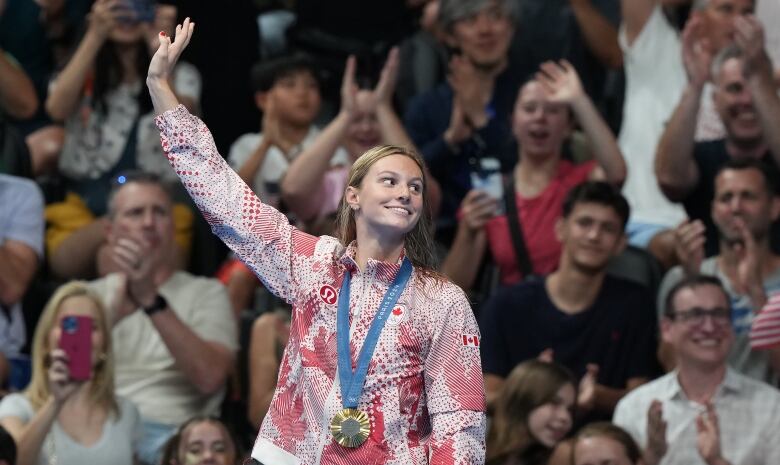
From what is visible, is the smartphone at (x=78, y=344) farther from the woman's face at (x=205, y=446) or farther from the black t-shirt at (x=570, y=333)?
the black t-shirt at (x=570, y=333)

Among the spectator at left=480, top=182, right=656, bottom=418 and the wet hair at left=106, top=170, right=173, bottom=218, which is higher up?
the wet hair at left=106, top=170, right=173, bottom=218

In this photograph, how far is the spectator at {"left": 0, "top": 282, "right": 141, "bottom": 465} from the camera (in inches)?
270

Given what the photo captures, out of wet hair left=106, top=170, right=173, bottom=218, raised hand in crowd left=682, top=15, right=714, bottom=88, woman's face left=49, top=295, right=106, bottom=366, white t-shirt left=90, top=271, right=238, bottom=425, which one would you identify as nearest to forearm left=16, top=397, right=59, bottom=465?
woman's face left=49, top=295, right=106, bottom=366

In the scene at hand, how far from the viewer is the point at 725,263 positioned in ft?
25.3

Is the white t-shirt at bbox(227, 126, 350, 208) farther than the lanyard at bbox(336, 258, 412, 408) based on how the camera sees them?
Yes

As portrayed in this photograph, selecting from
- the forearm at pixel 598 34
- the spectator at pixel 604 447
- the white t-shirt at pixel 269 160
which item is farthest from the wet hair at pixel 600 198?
the forearm at pixel 598 34

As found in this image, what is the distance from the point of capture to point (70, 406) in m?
7.18

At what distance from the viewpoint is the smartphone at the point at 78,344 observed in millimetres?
6965

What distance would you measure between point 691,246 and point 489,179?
3.93ft

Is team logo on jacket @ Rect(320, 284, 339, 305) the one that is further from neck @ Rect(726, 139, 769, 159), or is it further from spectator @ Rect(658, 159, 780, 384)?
neck @ Rect(726, 139, 769, 159)

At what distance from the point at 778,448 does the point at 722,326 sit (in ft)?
1.87

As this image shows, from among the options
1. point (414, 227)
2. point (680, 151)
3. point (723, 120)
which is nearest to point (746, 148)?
point (723, 120)

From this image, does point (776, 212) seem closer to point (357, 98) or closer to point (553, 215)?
point (553, 215)

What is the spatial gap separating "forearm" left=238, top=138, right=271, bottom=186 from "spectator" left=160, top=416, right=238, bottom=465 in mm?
2032
